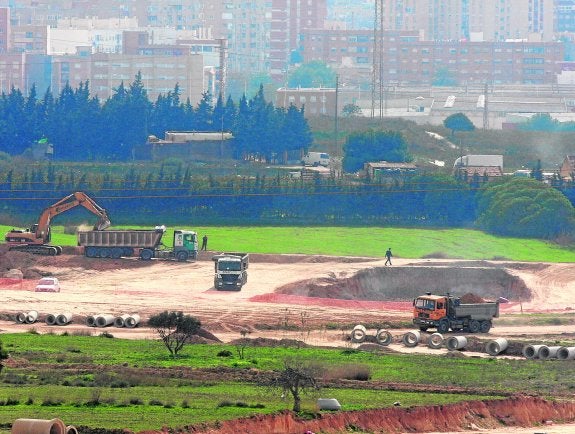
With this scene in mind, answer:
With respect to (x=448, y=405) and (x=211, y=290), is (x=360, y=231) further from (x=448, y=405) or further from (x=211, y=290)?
(x=448, y=405)

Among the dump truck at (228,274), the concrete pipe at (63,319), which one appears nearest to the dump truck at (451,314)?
the dump truck at (228,274)

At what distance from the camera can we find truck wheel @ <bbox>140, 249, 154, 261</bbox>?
101 metres

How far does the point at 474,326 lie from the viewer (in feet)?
259

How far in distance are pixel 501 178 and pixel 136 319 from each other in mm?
53584

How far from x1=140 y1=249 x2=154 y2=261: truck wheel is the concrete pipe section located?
A: 27087 millimetres

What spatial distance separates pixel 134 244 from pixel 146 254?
0.94 metres

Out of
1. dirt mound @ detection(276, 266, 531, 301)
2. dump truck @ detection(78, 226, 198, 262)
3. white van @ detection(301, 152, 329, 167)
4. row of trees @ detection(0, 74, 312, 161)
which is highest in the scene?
row of trees @ detection(0, 74, 312, 161)

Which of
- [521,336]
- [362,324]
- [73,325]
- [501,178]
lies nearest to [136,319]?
[73,325]

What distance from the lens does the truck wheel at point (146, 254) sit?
101 meters

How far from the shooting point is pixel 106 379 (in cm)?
5891

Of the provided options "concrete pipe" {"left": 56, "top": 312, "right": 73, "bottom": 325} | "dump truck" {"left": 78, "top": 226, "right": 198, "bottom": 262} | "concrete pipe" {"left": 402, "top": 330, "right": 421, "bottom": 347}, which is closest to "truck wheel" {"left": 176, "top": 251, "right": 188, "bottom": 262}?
"dump truck" {"left": 78, "top": 226, "right": 198, "bottom": 262}

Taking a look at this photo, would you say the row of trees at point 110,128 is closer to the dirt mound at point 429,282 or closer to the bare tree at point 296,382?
the dirt mound at point 429,282

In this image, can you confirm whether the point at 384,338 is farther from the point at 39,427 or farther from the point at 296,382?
the point at 39,427

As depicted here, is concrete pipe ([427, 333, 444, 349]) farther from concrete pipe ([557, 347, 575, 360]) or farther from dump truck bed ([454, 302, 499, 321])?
concrete pipe ([557, 347, 575, 360])
